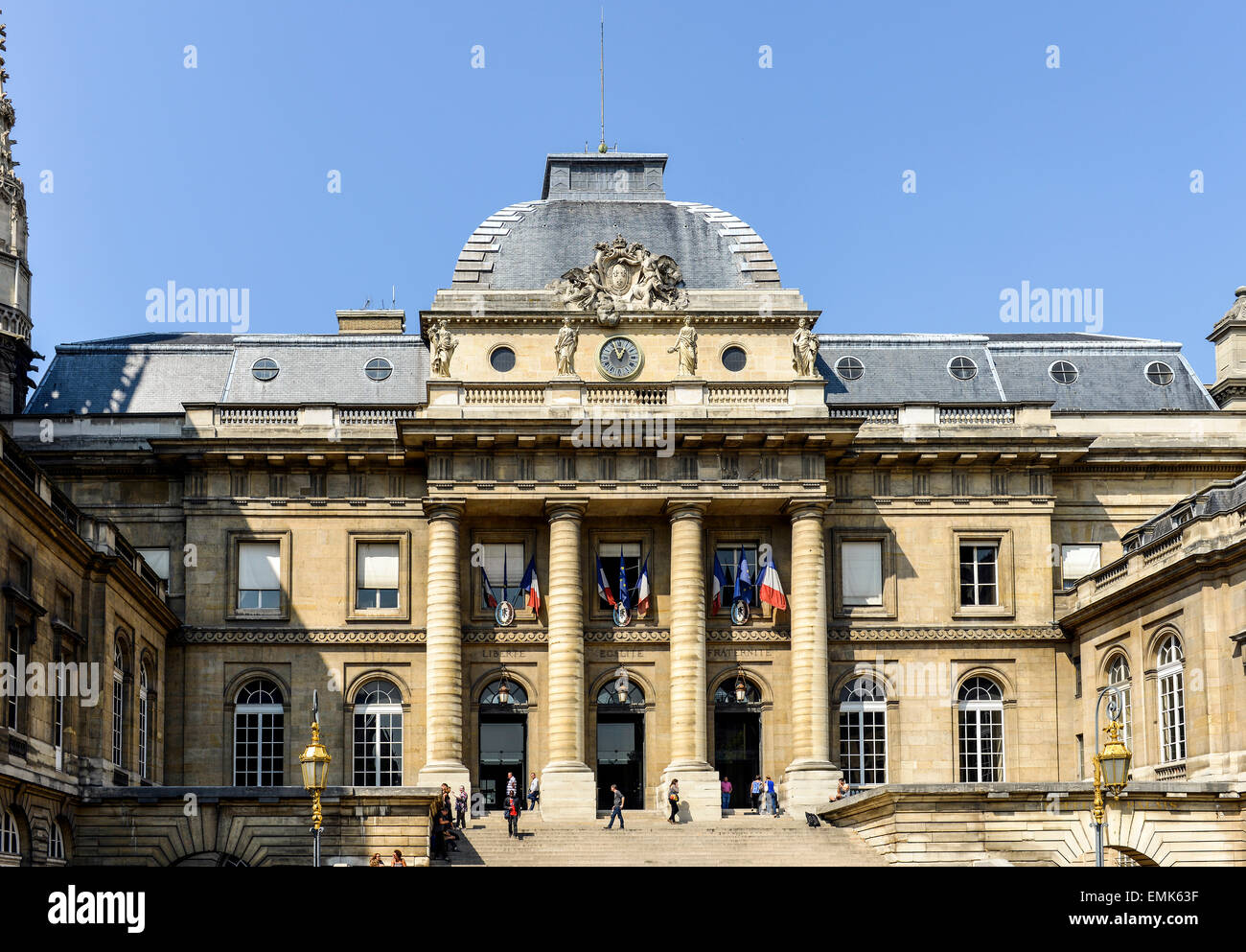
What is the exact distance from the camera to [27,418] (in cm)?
5494

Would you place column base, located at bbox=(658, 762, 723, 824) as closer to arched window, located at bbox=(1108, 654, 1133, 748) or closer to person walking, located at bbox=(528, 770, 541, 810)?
person walking, located at bbox=(528, 770, 541, 810)

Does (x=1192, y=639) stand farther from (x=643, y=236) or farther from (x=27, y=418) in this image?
(x=27, y=418)

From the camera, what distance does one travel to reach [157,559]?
53875mm

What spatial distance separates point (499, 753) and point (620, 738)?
3496 mm

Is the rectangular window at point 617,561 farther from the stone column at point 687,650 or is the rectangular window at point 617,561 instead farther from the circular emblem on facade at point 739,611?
the circular emblem on facade at point 739,611

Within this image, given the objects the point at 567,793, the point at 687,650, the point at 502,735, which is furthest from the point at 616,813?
the point at 502,735

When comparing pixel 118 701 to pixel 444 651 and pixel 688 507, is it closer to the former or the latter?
pixel 444 651

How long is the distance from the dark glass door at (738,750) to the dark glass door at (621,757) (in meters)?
2.23

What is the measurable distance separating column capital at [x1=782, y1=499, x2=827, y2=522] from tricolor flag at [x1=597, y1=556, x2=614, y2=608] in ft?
18.7

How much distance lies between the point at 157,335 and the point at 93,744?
21.8 metres

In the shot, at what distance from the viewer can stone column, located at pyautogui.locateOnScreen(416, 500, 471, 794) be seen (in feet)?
167

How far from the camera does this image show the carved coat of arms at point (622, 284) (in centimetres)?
5394

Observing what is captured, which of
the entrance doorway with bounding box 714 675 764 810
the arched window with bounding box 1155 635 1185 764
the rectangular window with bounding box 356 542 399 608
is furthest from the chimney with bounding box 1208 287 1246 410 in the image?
the rectangular window with bounding box 356 542 399 608
